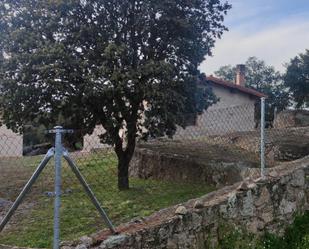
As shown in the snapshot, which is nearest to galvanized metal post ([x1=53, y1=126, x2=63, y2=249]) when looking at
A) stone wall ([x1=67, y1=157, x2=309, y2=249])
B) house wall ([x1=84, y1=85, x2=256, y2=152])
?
stone wall ([x1=67, y1=157, x2=309, y2=249])

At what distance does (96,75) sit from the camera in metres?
7.65

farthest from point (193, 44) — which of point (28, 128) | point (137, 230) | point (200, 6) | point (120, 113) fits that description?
point (137, 230)

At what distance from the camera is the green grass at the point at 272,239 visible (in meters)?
5.28

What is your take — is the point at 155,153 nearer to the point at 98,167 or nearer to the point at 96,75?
the point at 98,167

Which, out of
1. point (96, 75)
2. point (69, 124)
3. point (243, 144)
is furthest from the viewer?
point (243, 144)

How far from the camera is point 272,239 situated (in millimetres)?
5766

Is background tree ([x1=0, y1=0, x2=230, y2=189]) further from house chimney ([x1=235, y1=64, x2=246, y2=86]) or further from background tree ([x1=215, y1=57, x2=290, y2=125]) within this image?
background tree ([x1=215, y1=57, x2=290, y2=125])

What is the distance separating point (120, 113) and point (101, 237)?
419 centimetres

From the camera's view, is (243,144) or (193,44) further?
(243,144)

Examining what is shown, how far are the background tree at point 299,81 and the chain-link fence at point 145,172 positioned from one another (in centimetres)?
1306

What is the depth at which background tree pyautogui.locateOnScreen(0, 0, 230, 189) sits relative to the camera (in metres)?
7.67

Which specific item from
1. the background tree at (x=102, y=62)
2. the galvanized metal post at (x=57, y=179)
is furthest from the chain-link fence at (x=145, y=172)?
the galvanized metal post at (x=57, y=179)

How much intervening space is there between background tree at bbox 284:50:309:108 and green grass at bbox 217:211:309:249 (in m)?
19.5

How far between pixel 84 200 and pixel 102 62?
2.37 meters
